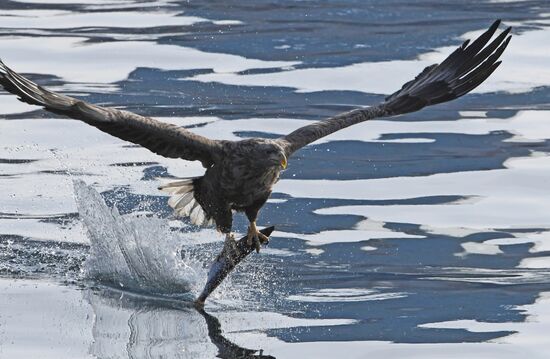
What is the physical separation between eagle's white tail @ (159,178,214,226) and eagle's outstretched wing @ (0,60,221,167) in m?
0.46

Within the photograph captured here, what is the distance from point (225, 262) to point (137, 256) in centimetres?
63

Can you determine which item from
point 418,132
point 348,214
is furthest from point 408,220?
point 418,132

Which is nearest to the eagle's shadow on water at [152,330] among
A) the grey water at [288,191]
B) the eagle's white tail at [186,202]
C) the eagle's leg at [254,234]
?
the grey water at [288,191]

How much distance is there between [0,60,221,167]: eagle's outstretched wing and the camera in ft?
32.4

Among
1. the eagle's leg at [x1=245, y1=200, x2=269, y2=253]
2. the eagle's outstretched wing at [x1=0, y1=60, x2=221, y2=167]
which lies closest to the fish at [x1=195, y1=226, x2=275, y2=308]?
the eagle's leg at [x1=245, y1=200, x2=269, y2=253]

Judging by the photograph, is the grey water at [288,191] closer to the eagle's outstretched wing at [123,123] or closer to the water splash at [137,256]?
the water splash at [137,256]

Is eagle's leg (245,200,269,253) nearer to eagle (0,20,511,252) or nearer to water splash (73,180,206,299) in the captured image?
eagle (0,20,511,252)

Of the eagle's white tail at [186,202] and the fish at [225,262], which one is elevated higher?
the eagle's white tail at [186,202]

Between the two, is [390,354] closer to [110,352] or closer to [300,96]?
[110,352]

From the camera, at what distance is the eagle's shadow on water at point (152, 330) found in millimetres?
9109

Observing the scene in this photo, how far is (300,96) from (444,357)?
23.8 feet

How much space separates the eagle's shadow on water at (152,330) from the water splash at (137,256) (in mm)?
234

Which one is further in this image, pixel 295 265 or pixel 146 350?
pixel 295 265

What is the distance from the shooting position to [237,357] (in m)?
9.09
